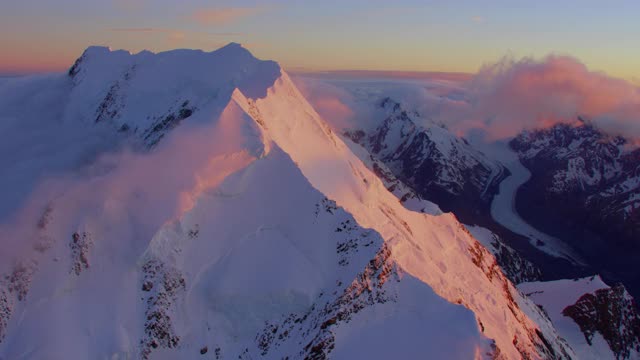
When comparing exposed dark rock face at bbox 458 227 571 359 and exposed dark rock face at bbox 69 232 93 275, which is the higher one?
exposed dark rock face at bbox 69 232 93 275

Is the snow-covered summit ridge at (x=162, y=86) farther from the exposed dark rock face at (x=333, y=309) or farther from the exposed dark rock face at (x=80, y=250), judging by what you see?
the exposed dark rock face at (x=333, y=309)

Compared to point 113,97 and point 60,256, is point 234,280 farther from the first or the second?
point 113,97

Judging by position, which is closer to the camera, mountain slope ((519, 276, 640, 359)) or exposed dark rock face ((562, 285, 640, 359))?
mountain slope ((519, 276, 640, 359))

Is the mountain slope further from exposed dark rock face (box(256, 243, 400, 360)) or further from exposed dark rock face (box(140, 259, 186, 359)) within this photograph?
exposed dark rock face (box(140, 259, 186, 359))

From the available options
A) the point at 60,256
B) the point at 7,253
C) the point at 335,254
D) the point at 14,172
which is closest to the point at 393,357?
the point at 335,254

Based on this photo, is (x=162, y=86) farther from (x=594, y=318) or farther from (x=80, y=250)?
(x=594, y=318)

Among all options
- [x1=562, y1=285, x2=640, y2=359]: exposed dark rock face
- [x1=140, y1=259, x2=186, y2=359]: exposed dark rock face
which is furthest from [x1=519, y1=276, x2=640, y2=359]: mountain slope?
[x1=140, y1=259, x2=186, y2=359]: exposed dark rock face

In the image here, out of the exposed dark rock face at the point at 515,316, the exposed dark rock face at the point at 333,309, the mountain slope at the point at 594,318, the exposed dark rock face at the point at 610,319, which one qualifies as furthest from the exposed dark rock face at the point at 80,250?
the exposed dark rock face at the point at 610,319

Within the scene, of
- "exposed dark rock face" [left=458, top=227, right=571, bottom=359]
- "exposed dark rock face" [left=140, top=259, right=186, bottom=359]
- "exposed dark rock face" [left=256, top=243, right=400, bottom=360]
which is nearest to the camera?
"exposed dark rock face" [left=256, top=243, right=400, bottom=360]
